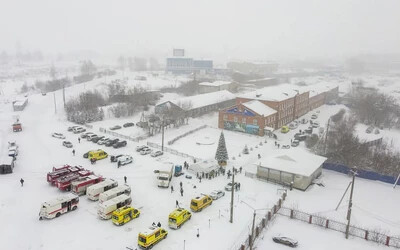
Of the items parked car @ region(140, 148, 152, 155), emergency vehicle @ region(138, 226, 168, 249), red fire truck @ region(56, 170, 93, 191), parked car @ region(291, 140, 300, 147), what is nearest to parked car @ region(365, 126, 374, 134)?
parked car @ region(291, 140, 300, 147)

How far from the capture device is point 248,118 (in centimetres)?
4797

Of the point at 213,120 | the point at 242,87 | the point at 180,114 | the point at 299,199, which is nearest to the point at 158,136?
the point at 180,114

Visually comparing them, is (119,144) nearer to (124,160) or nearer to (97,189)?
(124,160)

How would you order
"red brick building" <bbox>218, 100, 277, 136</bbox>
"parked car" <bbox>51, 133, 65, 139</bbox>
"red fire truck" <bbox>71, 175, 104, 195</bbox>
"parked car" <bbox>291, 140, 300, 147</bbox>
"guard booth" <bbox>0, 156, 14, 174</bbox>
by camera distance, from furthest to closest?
"red brick building" <bbox>218, 100, 277, 136</bbox> < "parked car" <bbox>291, 140, 300, 147</bbox> < "parked car" <bbox>51, 133, 65, 139</bbox> < "guard booth" <bbox>0, 156, 14, 174</bbox> < "red fire truck" <bbox>71, 175, 104, 195</bbox>

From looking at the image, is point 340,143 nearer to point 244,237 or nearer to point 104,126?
point 244,237

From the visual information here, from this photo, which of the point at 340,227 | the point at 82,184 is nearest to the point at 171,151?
the point at 82,184

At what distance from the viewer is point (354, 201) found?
2638 centimetres

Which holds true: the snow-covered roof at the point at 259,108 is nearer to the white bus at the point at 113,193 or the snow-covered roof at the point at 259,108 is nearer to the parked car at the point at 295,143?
the parked car at the point at 295,143

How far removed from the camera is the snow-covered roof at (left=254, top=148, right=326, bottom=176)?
1128 inches

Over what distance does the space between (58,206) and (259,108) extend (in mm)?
35085

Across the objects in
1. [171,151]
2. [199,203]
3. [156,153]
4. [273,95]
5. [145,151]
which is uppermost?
[273,95]

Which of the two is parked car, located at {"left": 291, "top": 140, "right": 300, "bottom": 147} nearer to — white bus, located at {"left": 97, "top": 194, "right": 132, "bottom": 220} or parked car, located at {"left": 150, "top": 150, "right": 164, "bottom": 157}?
parked car, located at {"left": 150, "top": 150, "right": 164, "bottom": 157}

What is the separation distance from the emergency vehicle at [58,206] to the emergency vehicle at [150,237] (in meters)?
7.09

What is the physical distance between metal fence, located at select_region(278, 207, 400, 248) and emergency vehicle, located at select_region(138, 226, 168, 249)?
9.49 m
